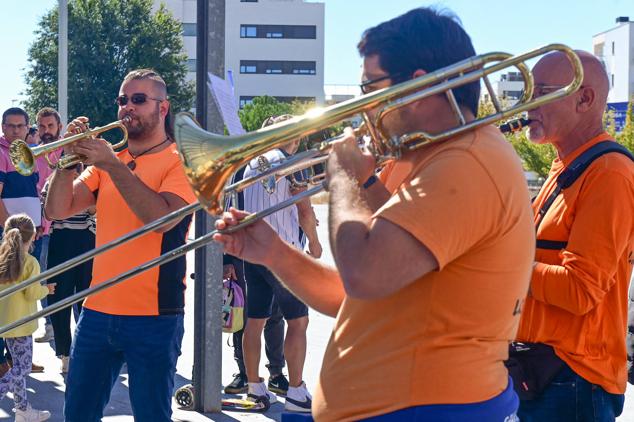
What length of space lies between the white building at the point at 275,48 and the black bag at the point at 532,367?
65.4 m

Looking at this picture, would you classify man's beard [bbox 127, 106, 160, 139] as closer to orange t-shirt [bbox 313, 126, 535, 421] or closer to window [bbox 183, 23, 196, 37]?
orange t-shirt [bbox 313, 126, 535, 421]

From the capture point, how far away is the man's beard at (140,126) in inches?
159

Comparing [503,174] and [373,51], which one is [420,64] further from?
[503,174]

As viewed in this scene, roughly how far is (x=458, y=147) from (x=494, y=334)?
0.44 metres

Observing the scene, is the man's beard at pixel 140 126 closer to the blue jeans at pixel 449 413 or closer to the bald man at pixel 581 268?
the bald man at pixel 581 268

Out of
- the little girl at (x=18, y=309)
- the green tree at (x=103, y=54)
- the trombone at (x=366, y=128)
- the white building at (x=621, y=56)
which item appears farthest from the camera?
the white building at (x=621, y=56)

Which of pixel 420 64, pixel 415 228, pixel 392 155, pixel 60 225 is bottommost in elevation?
pixel 60 225

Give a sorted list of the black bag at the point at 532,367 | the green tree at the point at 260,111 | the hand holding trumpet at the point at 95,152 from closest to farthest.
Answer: the black bag at the point at 532,367, the hand holding trumpet at the point at 95,152, the green tree at the point at 260,111

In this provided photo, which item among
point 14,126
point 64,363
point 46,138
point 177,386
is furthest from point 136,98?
point 14,126

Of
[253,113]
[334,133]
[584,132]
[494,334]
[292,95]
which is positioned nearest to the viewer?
[494,334]

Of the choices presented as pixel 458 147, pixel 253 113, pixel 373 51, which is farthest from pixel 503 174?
pixel 253 113

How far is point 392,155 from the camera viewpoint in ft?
7.56

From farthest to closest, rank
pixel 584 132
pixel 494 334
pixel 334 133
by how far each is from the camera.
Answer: pixel 584 132 → pixel 334 133 → pixel 494 334

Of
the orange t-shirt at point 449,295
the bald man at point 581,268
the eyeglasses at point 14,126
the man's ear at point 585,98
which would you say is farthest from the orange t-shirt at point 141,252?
the eyeglasses at point 14,126
